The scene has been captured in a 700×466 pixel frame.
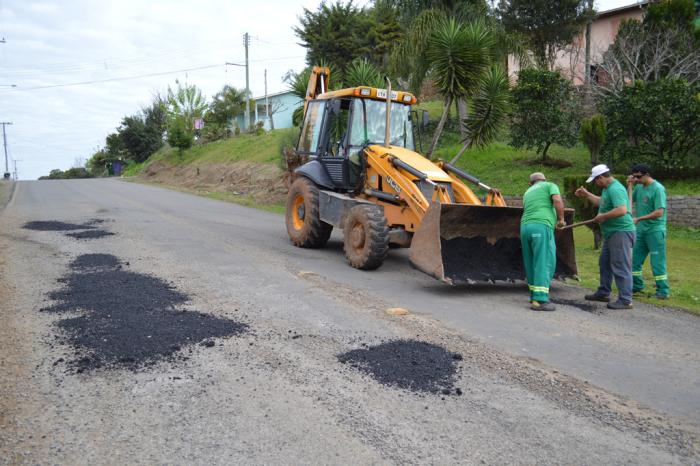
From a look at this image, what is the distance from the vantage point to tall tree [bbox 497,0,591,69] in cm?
2231

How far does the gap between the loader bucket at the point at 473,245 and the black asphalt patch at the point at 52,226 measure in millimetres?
8128

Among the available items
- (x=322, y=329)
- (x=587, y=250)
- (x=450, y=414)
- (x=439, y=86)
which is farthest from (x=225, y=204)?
(x=450, y=414)

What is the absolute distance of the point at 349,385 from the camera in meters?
4.40

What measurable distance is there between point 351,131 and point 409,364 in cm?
577

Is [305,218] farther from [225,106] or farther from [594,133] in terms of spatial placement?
[225,106]

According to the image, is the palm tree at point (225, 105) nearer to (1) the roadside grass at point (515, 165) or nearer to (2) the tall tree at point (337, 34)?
(2) the tall tree at point (337, 34)

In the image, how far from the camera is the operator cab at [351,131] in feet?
32.0

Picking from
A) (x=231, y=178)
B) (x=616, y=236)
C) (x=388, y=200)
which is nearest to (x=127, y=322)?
(x=388, y=200)

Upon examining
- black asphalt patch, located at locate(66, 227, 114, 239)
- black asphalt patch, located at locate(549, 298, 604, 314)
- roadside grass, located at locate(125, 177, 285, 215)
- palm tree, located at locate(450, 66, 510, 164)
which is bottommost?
black asphalt patch, located at locate(549, 298, 604, 314)

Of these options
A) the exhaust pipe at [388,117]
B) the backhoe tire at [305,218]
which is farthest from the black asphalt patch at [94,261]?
the exhaust pipe at [388,117]

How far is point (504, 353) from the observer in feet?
17.1

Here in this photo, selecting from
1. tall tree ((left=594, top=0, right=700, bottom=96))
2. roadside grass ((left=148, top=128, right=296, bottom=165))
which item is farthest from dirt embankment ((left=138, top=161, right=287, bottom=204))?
tall tree ((left=594, top=0, right=700, bottom=96))

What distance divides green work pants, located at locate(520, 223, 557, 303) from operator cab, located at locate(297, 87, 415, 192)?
3405 mm

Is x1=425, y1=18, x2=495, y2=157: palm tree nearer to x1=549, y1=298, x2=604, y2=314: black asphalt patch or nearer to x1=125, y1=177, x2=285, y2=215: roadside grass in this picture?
x1=125, y1=177, x2=285, y2=215: roadside grass
